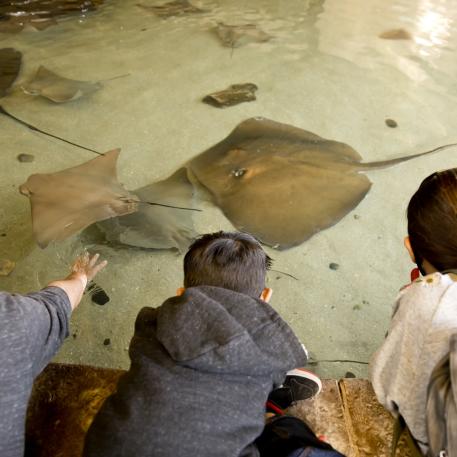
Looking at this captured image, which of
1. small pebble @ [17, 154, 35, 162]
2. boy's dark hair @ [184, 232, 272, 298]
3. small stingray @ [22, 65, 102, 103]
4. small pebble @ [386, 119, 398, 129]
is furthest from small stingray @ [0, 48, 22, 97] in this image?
boy's dark hair @ [184, 232, 272, 298]

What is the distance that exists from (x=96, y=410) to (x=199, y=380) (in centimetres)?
65

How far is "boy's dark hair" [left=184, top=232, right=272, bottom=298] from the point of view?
1267mm

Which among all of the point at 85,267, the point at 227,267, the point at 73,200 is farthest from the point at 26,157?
the point at 227,267

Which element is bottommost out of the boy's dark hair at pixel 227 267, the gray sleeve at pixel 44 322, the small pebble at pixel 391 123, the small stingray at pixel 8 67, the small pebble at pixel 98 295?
the small pebble at pixel 98 295

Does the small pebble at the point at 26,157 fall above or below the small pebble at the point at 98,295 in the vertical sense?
above

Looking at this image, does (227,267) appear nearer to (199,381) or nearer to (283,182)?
(199,381)

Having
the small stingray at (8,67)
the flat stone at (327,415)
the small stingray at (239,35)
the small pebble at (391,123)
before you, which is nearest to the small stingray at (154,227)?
the flat stone at (327,415)

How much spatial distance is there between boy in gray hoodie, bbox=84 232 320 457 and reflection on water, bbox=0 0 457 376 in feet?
3.38

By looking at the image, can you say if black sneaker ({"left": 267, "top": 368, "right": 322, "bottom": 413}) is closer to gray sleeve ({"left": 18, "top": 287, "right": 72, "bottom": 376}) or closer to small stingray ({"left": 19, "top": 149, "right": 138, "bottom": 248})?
gray sleeve ({"left": 18, "top": 287, "right": 72, "bottom": 376})

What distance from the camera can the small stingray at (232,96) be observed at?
3836mm

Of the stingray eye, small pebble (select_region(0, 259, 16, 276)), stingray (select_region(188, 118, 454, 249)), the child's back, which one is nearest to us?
the child's back

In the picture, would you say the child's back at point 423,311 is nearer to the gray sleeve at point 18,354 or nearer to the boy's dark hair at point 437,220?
the boy's dark hair at point 437,220

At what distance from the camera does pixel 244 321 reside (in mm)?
1081

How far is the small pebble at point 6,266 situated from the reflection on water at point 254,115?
2 cm
